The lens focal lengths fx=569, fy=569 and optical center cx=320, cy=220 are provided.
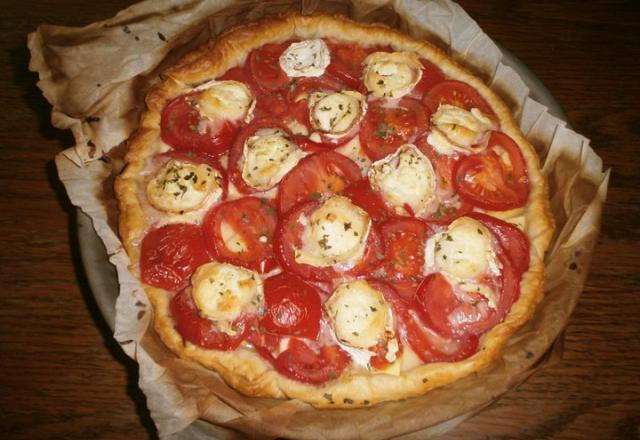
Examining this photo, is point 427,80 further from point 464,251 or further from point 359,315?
point 359,315

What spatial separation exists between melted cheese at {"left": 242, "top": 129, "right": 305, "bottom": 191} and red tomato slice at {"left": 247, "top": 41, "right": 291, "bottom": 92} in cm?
45

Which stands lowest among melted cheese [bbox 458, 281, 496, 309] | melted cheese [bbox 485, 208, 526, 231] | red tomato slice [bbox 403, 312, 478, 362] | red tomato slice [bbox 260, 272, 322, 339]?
red tomato slice [bbox 403, 312, 478, 362]

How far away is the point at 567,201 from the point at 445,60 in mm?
1057

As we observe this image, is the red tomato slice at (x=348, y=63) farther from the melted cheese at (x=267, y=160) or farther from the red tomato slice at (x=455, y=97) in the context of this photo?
the melted cheese at (x=267, y=160)

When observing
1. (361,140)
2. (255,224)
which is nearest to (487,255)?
(361,140)

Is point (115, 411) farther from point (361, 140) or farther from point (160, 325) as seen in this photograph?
point (361, 140)

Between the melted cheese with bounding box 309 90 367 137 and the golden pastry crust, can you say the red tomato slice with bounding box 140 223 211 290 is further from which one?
the melted cheese with bounding box 309 90 367 137

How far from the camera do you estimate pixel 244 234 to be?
2.64 metres

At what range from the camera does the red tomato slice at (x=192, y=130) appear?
288 centimetres

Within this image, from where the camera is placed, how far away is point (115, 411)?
2570 mm

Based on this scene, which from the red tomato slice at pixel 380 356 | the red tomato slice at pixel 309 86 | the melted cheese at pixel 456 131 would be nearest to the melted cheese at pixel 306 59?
the red tomato slice at pixel 309 86

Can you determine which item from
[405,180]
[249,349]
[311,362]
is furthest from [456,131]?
[249,349]

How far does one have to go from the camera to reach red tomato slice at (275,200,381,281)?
8.38 feet

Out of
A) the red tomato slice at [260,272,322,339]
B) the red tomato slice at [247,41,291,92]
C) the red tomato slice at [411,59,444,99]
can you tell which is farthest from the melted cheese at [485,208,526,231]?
the red tomato slice at [247,41,291,92]
